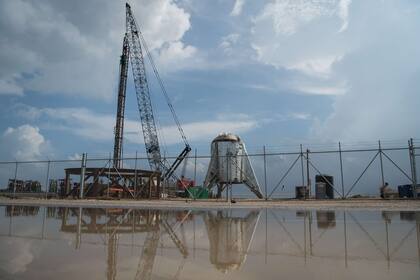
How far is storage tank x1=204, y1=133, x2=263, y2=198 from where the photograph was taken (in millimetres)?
33812

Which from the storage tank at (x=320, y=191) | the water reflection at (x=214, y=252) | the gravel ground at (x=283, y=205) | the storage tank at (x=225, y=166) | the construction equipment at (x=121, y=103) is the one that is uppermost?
the construction equipment at (x=121, y=103)

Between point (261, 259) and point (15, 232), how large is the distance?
5270mm

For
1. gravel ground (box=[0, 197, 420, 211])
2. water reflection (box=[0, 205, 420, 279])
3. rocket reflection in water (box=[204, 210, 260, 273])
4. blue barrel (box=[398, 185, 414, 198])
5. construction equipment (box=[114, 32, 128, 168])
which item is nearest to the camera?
water reflection (box=[0, 205, 420, 279])

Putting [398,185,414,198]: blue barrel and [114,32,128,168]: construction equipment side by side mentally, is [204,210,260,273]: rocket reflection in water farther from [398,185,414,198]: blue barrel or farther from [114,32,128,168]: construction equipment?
[114,32,128,168]: construction equipment

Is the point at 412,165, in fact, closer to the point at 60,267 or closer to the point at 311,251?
the point at 311,251

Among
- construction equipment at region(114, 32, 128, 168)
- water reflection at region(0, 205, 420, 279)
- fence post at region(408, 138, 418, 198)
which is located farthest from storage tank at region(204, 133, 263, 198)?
water reflection at region(0, 205, 420, 279)

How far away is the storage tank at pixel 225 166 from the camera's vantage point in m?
33.8

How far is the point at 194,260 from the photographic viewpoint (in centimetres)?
475

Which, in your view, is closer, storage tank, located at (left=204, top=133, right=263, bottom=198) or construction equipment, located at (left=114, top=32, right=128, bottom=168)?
storage tank, located at (left=204, top=133, right=263, bottom=198)

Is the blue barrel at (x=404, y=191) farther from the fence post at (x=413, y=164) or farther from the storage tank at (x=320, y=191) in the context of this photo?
the storage tank at (x=320, y=191)

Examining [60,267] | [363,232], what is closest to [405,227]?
[363,232]

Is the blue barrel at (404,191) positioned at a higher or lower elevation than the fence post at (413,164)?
lower

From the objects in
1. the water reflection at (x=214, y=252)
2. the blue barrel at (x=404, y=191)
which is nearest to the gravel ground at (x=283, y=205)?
the blue barrel at (x=404, y=191)

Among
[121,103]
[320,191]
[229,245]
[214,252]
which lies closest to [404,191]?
[320,191]
